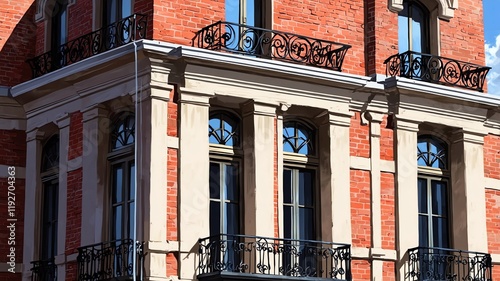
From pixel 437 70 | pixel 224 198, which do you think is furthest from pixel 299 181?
pixel 437 70

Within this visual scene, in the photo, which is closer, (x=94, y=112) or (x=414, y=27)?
(x=94, y=112)

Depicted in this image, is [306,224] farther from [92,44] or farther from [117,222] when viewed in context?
[92,44]

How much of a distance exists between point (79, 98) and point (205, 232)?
370cm

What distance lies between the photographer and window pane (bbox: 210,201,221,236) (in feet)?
88.2

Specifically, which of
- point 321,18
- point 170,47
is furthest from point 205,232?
point 321,18

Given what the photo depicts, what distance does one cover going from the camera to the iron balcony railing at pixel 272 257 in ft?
85.6

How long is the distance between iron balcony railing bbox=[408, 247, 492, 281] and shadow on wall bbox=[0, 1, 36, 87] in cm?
838

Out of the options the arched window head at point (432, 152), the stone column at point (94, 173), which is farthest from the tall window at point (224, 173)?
the arched window head at point (432, 152)

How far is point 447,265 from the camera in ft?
95.0

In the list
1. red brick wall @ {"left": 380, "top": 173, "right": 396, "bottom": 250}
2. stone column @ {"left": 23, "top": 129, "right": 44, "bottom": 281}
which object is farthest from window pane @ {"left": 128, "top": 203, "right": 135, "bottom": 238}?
red brick wall @ {"left": 380, "top": 173, "right": 396, "bottom": 250}

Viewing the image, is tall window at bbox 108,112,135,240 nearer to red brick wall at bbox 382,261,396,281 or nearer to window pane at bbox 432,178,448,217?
red brick wall at bbox 382,261,396,281

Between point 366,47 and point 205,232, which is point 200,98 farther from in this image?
point 366,47

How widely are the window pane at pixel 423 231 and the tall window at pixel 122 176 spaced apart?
5.94 meters

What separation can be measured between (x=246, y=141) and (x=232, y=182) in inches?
31.0
